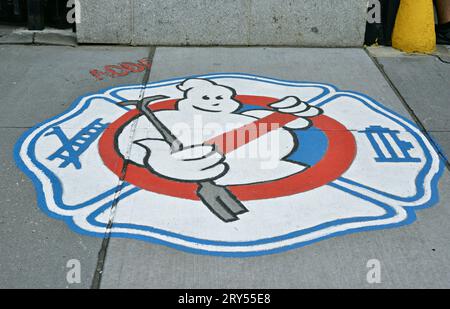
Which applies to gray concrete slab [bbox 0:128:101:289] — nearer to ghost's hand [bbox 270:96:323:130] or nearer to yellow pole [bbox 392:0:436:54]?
ghost's hand [bbox 270:96:323:130]

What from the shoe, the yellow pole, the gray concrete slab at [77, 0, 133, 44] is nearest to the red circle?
the gray concrete slab at [77, 0, 133, 44]

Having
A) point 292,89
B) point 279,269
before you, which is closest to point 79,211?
point 279,269

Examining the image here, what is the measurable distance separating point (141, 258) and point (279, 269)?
76 cm

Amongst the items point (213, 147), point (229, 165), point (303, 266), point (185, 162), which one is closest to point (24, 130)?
point (185, 162)

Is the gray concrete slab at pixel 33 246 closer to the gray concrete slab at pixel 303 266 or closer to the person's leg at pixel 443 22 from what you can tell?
the gray concrete slab at pixel 303 266

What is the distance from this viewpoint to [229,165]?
4.47 m

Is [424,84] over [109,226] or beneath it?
over

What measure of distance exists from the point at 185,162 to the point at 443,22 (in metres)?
3.98

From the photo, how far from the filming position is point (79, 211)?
394cm

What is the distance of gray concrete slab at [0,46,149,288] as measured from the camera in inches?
136

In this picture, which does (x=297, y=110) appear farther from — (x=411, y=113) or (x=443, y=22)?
(x=443, y=22)

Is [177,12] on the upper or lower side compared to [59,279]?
upper
